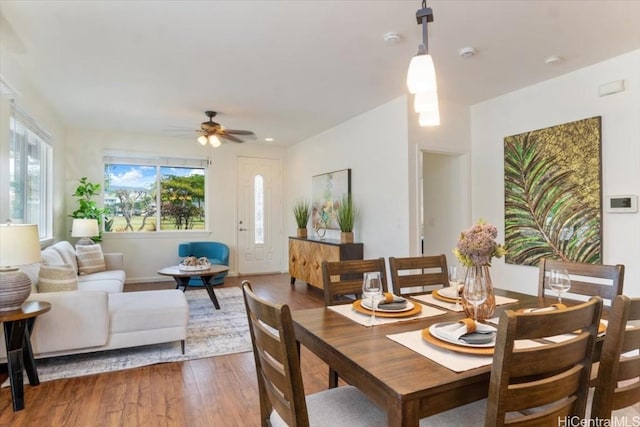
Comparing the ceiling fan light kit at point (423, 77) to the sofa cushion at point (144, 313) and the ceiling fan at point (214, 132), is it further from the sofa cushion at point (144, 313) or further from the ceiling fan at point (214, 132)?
the ceiling fan at point (214, 132)

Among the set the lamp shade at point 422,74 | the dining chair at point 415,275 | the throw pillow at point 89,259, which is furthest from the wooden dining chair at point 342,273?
the throw pillow at point 89,259

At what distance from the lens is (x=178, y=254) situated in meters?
6.73

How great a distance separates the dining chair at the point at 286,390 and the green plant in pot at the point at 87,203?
5.48 meters

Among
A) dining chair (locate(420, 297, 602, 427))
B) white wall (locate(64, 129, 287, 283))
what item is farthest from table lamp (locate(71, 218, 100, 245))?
dining chair (locate(420, 297, 602, 427))

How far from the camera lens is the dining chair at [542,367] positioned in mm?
1012

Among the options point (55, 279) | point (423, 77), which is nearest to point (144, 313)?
point (55, 279)

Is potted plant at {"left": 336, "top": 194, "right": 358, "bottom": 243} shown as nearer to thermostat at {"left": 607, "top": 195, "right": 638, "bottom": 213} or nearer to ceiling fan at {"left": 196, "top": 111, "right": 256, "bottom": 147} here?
ceiling fan at {"left": 196, "top": 111, "right": 256, "bottom": 147}

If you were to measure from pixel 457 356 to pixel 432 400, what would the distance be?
237 millimetres

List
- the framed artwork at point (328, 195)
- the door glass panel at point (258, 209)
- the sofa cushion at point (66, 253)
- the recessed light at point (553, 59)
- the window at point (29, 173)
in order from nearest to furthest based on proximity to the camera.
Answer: the recessed light at point (553, 59) → the window at point (29, 173) → the sofa cushion at point (66, 253) → the framed artwork at point (328, 195) → the door glass panel at point (258, 209)

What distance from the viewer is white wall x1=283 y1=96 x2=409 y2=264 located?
14.8ft

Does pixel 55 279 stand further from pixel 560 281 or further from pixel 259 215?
pixel 259 215

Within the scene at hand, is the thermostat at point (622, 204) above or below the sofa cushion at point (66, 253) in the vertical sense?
above

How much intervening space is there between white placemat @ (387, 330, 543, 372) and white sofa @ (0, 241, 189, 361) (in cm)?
240

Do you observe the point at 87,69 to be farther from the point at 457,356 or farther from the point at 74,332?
the point at 457,356
